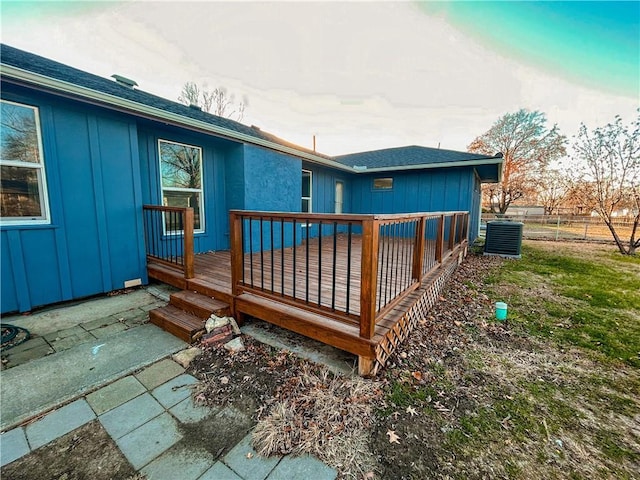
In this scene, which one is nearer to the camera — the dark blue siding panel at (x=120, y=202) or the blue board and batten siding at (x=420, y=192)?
the dark blue siding panel at (x=120, y=202)

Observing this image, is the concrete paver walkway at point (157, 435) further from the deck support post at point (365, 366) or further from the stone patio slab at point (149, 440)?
the deck support post at point (365, 366)

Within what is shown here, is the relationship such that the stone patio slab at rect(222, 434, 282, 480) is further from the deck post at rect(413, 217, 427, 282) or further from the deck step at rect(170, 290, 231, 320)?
the deck post at rect(413, 217, 427, 282)

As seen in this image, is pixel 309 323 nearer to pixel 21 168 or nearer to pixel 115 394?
pixel 115 394

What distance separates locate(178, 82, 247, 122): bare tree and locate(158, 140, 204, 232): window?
13.8 metres

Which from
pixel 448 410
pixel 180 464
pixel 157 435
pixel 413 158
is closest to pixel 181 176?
pixel 157 435

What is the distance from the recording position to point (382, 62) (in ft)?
27.7

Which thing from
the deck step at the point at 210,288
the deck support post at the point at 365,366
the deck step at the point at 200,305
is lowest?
the deck support post at the point at 365,366

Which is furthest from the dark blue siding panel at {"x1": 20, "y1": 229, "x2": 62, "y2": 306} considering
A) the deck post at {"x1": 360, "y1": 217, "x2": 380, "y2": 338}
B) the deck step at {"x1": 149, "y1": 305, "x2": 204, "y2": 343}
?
the deck post at {"x1": 360, "y1": 217, "x2": 380, "y2": 338}

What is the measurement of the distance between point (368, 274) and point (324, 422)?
1061mm

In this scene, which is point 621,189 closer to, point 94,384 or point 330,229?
point 330,229

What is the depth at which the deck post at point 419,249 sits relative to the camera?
9.58 feet

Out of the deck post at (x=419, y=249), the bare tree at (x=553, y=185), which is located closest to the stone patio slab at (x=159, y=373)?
the deck post at (x=419, y=249)

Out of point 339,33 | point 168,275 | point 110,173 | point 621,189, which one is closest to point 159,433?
point 168,275

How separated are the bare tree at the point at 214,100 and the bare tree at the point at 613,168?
17.9m
